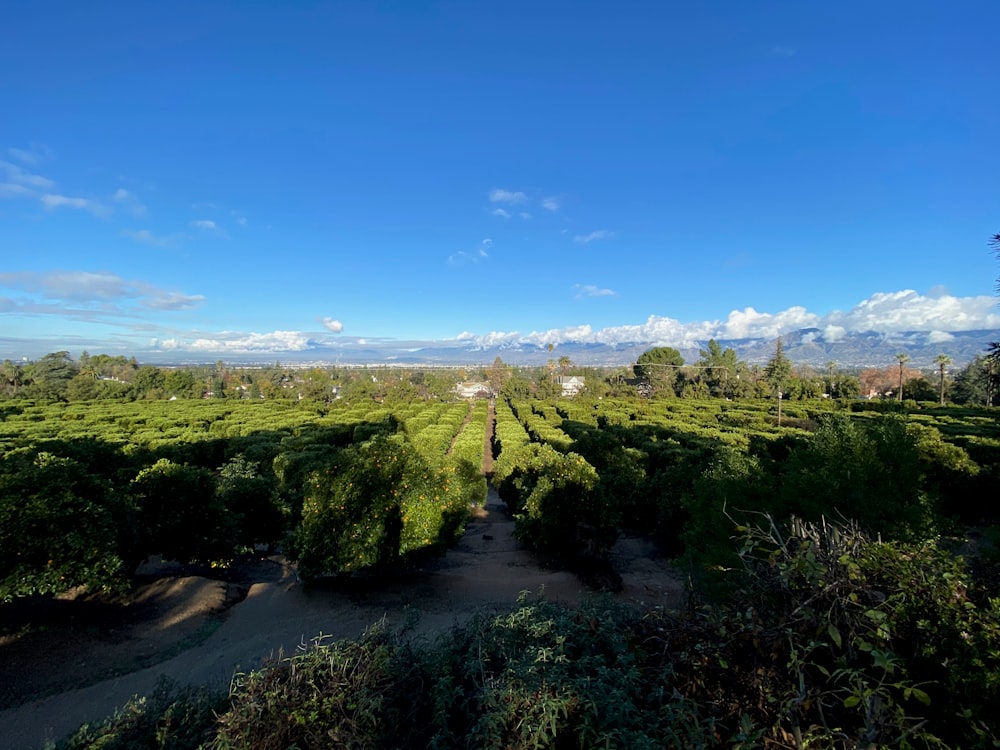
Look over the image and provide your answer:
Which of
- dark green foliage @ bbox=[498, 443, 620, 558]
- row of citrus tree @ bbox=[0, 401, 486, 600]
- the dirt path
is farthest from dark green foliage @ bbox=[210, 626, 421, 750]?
dark green foliage @ bbox=[498, 443, 620, 558]

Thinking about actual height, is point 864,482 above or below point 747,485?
above

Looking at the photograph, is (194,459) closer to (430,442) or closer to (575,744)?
(430,442)

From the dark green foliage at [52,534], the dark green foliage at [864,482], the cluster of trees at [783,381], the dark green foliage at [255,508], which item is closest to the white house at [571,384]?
the cluster of trees at [783,381]

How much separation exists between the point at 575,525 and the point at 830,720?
10.8 meters

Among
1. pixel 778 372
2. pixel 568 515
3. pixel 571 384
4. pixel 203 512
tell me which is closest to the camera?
pixel 203 512

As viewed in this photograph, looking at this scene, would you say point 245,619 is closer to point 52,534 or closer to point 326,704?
point 52,534

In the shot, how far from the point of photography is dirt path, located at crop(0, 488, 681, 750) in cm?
687

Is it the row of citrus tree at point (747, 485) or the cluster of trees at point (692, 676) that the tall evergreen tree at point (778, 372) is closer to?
the row of citrus tree at point (747, 485)

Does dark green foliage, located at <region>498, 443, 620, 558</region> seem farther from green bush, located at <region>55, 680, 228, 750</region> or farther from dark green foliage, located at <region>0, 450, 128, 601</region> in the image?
green bush, located at <region>55, 680, 228, 750</region>

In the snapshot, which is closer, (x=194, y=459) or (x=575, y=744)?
(x=575, y=744)

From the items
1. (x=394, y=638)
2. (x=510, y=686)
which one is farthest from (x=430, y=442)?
(x=510, y=686)

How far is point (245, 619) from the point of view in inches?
398

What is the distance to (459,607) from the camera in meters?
10.9

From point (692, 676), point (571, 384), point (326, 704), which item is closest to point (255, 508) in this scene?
point (326, 704)
